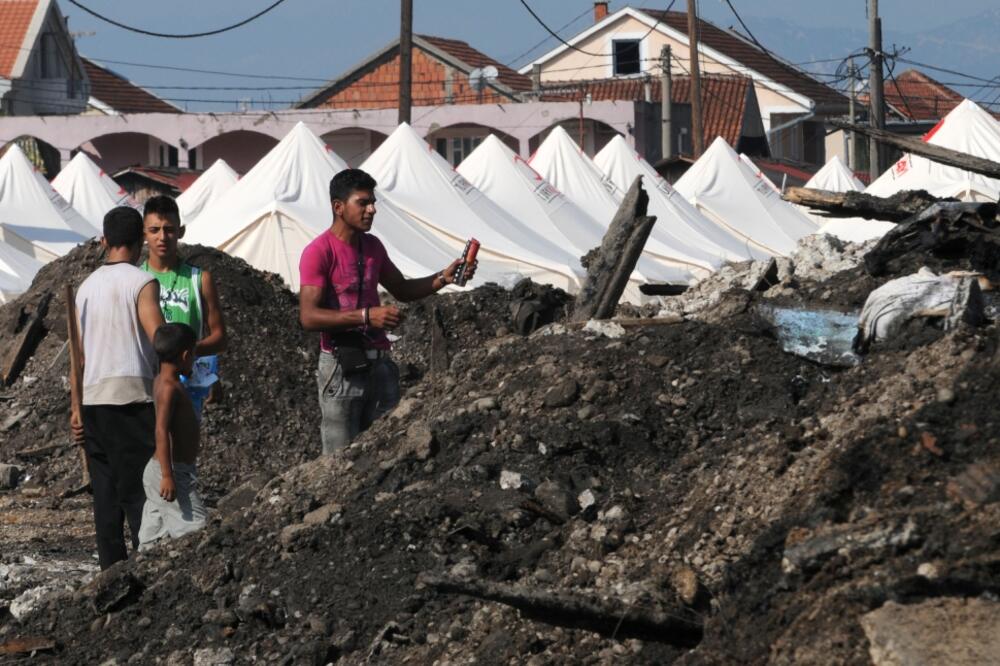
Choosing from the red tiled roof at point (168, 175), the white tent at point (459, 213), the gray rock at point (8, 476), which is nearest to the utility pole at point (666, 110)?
the red tiled roof at point (168, 175)

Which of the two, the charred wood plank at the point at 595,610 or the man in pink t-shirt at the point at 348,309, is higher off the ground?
the man in pink t-shirt at the point at 348,309

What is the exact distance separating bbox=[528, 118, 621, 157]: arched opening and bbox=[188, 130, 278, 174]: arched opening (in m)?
7.39

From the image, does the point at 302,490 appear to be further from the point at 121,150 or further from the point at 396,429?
the point at 121,150

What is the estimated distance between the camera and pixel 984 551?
4406mm

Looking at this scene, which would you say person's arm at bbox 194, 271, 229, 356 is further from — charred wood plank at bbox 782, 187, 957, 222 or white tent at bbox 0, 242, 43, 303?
white tent at bbox 0, 242, 43, 303

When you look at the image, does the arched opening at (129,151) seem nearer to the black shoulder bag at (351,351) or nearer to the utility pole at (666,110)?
the utility pole at (666,110)

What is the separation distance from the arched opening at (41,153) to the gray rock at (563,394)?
128 ft

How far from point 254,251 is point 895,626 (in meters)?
15.2

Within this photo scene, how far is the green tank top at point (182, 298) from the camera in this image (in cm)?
726

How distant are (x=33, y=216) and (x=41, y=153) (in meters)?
23.7

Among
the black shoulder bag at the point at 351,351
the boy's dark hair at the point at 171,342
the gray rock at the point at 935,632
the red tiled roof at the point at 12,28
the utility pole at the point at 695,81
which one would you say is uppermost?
the red tiled roof at the point at 12,28

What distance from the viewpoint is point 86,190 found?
93.4 feet

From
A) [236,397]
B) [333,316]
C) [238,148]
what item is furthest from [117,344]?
[238,148]

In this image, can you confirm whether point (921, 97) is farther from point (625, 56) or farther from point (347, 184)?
point (347, 184)
